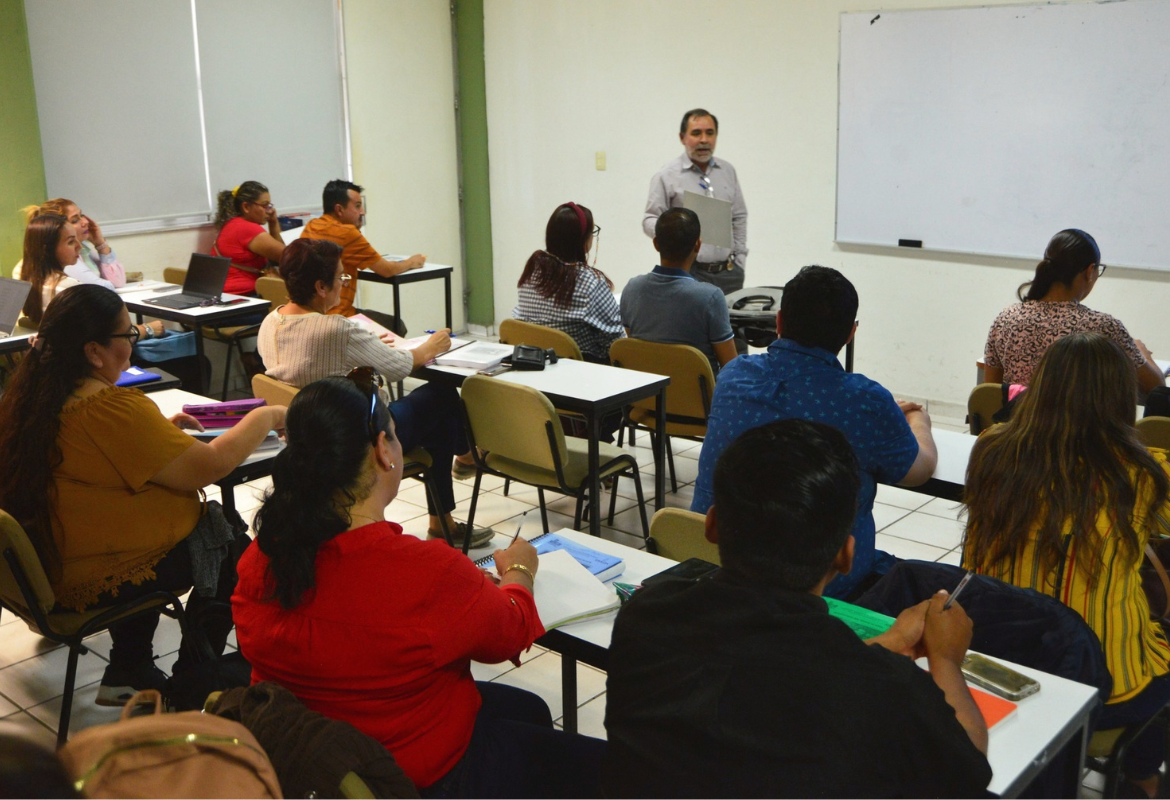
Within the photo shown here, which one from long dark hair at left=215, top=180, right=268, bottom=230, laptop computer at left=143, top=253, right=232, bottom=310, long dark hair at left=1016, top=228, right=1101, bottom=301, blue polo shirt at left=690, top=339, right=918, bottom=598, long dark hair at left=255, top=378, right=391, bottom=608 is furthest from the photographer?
long dark hair at left=215, top=180, right=268, bottom=230

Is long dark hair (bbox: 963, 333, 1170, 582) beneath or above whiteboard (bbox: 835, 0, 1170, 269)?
beneath

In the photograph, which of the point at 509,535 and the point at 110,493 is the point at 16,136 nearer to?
the point at 509,535

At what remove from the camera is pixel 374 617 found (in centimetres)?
147

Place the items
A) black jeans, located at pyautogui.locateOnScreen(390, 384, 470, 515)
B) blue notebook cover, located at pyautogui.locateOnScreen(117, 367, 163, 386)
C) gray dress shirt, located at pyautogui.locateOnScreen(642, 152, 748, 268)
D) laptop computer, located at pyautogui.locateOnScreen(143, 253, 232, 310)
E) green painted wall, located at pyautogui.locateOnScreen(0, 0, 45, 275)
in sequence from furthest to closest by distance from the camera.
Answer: gray dress shirt, located at pyautogui.locateOnScreen(642, 152, 748, 268)
laptop computer, located at pyautogui.locateOnScreen(143, 253, 232, 310)
green painted wall, located at pyautogui.locateOnScreen(0, 0, 45, 275)
black jeans, located at pyautogui.locateOnScreen(390, 384, 470, 515)
blue notebook cover, located at pyautogui.locateOnScreen(117, 367, 163, 386)

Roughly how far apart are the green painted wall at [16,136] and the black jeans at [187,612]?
11.5ft

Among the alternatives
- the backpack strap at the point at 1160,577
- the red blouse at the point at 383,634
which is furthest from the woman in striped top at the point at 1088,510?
the red blouse at the point at 383,634

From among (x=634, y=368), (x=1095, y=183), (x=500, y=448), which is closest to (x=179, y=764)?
(x=500, y=448)

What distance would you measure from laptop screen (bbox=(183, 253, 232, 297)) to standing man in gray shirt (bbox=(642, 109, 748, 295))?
7.46 ft

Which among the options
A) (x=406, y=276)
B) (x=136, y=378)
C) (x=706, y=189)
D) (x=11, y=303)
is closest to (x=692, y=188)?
(x=706, y=189)

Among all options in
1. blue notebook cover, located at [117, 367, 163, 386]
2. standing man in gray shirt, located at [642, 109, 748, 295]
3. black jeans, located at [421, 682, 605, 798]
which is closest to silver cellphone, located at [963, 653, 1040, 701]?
black jeans, located at [421, 682, 605, 798]

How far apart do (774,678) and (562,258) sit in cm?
330

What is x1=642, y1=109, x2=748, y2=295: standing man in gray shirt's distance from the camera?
5.42 metres

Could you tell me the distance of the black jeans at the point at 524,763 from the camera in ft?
5.39

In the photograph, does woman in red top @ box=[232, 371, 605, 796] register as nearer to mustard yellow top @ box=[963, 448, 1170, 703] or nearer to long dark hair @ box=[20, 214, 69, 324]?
mustard yellow top @ box=[963, 448, 1170, 703]
